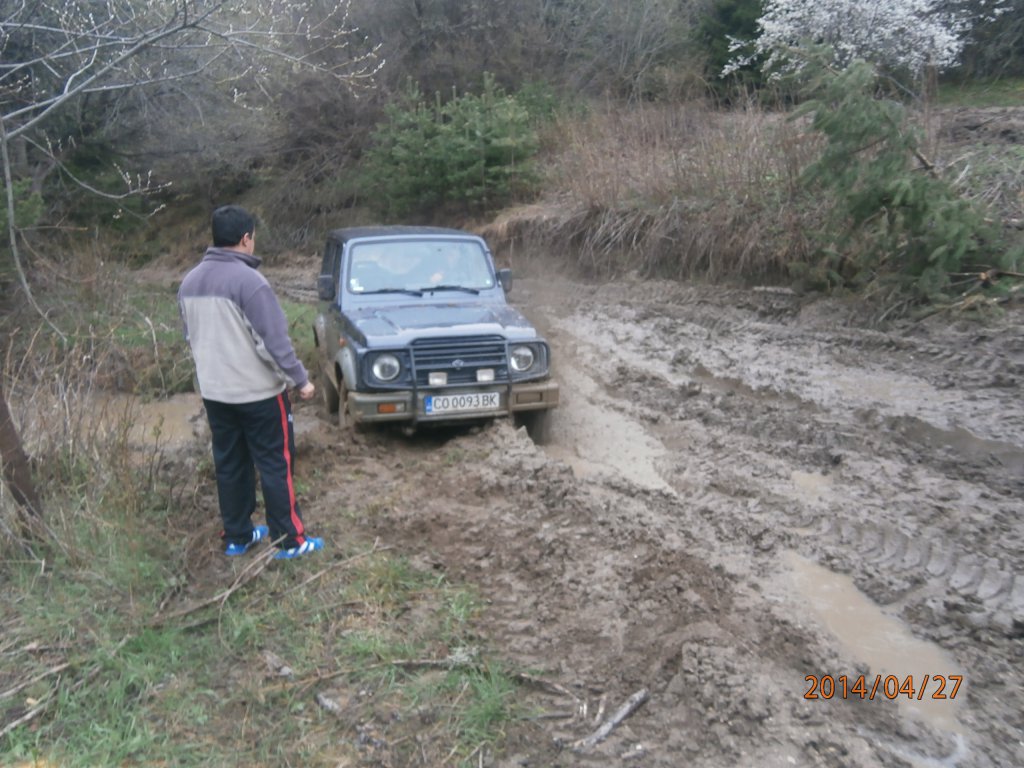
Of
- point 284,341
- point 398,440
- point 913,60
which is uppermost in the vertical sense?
point 913,60

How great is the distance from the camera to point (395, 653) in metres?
4.12

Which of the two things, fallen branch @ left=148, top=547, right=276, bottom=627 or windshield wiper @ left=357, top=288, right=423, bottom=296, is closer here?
fallen branch @ left=148, top=547, right=276, bottom=627

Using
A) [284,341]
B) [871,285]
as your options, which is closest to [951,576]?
[284,341]

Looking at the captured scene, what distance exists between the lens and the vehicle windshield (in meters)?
8.48

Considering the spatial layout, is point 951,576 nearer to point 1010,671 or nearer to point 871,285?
point 1010,671

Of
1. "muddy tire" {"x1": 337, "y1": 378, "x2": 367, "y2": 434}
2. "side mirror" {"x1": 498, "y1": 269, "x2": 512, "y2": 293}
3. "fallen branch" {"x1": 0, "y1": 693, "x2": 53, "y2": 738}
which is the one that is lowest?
"muddy tire" {"x1": 337, "y1": 378, "x2": 367, "y2": 434}

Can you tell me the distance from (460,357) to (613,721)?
3966 mm

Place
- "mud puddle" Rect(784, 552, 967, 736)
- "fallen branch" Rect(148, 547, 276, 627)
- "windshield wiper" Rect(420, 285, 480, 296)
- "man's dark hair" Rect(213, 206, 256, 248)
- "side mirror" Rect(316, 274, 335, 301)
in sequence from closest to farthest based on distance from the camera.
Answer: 1. "mud puddle" Rect(784, 552, 967, 736)
2. "fallen branch" Rect(148, 547, 276, 627)
3. "man's dark hair" Rect(213, 206, 256, 248)
4. "windshield wiper" Rect(420, 285, 480, 296)
5. "side mirror" Rect(316, 274, 335, 301)

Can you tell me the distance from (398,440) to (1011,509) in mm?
4337

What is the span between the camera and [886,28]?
1500cm

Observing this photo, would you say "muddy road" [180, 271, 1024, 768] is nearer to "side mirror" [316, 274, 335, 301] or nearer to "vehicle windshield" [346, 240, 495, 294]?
"side mirror" [316, 274, 335, 301]

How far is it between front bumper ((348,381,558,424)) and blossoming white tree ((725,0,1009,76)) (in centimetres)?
942

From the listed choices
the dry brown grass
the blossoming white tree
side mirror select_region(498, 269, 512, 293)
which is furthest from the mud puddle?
the blossoming white tree
